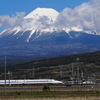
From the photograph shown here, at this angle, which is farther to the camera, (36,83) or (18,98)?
(36,83)

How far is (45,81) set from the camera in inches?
6230

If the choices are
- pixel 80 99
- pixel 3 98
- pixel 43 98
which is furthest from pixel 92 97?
pixel 3 98

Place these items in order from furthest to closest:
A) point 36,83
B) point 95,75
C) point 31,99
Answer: point 95,75
point 36,83
point 31,99

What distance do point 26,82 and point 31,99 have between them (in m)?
81.1

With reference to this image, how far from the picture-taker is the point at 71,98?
77.9 metres

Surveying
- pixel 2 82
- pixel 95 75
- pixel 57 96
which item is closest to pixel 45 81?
pixel 2 82

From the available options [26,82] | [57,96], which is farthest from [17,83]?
[57,96]

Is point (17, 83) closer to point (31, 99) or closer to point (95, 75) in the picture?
point (95, 75)

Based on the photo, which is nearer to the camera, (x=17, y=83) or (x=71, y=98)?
(x=71, y=98)

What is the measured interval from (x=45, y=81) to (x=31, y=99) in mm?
81618

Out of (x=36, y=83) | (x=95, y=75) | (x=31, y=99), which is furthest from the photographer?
(x=95, y=75)

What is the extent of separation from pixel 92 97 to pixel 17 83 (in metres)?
81.4

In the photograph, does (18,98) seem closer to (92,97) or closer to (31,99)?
(31,99)

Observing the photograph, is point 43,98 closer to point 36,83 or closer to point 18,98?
point 18,98
